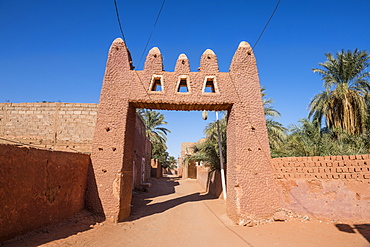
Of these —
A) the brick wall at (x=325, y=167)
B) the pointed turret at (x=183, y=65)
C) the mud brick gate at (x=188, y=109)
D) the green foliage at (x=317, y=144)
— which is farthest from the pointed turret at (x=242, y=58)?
the green foliage at (x=317, y=144)

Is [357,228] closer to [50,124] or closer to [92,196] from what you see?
[92,196]

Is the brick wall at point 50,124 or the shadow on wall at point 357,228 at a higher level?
the brick wall at point 50,124

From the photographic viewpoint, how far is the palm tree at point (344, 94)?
17.1m

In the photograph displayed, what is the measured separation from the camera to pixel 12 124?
10.7m

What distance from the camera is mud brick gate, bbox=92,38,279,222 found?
333 inches

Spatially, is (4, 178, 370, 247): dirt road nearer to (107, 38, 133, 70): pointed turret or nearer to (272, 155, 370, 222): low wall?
(272, 155, 370, 222): low wall

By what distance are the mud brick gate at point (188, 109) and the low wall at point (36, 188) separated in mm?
1013

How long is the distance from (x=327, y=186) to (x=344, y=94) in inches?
488

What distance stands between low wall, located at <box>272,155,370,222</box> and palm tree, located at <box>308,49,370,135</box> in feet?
34.3

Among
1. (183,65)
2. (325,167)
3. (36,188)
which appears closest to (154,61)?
(183,65)

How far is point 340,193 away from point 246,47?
20.4 ft

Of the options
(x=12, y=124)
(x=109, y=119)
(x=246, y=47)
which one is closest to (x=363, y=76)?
(x=246, y=47)

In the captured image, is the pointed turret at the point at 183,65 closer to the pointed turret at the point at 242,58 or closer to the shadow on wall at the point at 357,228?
the pointed turret at the point at 242,58

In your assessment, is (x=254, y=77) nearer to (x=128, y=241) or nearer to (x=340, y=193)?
(x=340, y=193)
